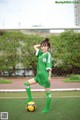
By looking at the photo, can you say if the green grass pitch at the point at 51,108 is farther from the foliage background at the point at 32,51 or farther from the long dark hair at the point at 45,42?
the long dark hair at the point at 45,42

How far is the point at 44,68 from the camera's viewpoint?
11.0 ft

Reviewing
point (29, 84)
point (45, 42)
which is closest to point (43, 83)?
point (29, 84)

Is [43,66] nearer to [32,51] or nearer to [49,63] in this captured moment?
[49,63]

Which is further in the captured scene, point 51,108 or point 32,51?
point 32,51

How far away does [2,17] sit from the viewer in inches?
129

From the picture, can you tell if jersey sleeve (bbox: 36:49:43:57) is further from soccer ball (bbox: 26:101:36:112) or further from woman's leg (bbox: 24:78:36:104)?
soccer ball (bbox: 26:101:36:112)

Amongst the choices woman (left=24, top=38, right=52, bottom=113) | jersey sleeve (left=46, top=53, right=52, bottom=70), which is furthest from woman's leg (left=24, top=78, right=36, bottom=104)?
jersey sleeve (left=46, top=53, right=52, bottom=70)

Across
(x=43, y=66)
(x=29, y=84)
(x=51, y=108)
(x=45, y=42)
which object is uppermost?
(x=45, y=42)

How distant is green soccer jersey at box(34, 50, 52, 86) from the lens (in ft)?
11.0

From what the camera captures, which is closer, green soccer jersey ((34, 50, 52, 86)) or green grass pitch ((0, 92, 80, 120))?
green grass pitch ((0, 92, 80, 120))

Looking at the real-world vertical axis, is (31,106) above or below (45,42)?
below

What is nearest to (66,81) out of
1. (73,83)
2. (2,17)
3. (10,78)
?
(73,83)

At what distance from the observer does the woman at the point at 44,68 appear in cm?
334

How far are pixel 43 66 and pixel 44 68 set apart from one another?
13mm
